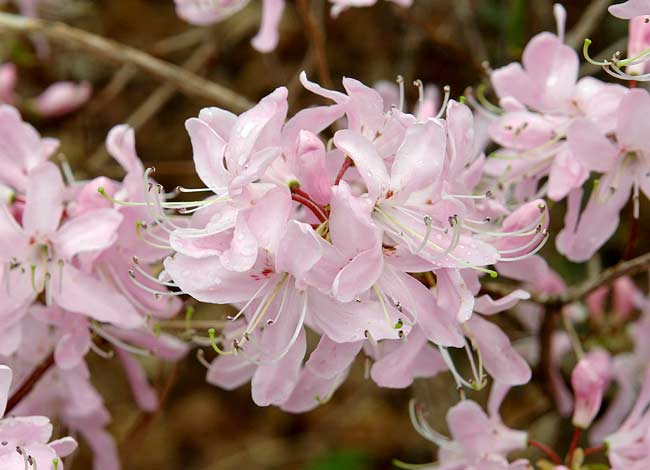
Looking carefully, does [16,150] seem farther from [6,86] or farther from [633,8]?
[6,86]

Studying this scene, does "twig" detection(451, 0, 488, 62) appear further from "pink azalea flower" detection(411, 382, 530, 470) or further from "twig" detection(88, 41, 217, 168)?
"pink azalea flower" detection(411, 382, 530, 470)

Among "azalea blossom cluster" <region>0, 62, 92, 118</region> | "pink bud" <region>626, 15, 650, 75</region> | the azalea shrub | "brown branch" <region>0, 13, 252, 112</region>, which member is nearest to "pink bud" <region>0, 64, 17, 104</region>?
"azalea blossom cluster" <region>0, 62, 92, 118</region>

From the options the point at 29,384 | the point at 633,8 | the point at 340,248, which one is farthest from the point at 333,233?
the point at 29,384

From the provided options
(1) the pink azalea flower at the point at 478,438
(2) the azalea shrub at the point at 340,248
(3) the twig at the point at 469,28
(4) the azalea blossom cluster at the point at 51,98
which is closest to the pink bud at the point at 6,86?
(4) the azalea blossom cluster at the point at 51,98

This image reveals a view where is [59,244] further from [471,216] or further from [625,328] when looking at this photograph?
[625,328]

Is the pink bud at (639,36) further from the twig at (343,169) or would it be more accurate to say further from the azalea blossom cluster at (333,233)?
the twig at (343,169)

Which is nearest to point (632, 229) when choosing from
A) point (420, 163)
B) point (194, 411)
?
point (420, 163)
